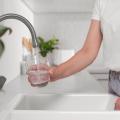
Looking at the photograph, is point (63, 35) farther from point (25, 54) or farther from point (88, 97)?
point (88, 97)

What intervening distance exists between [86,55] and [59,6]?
1846 mm

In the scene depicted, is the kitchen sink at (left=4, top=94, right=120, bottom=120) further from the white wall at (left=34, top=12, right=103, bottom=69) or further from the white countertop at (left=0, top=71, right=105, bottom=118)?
the white wall at (left=34, top=12, right=103, bottom=69)

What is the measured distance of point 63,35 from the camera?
343 centimetres

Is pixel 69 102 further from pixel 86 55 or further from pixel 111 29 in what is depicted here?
pixel 111 29

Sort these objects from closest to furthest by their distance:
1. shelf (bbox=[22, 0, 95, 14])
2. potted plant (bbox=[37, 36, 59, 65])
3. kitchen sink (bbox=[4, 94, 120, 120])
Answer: kitchen sink (bbox=[4, 94, 120, 120])
shelf (bbox=[22, 0, 95, 14])
potted plant (bbox=[37, 36, 59, 65])

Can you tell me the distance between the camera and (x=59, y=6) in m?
3.07

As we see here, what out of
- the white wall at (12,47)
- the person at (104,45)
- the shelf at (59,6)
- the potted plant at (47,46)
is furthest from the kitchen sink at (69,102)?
the potted plant at (47,46)

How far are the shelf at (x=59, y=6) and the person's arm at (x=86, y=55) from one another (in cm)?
131

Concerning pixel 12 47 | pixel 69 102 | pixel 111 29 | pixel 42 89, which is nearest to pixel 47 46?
pixel 12 47

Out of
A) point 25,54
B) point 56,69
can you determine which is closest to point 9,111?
point 56,69

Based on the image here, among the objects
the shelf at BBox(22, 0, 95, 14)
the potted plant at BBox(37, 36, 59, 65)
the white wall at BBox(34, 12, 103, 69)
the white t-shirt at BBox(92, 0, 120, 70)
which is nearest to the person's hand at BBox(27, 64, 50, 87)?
the white t-shirt at BBox(92, 0, 120, 70)

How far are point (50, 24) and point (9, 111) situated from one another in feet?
8.36

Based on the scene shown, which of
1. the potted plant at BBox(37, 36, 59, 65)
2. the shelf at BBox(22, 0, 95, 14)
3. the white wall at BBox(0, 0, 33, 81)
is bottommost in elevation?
the potted plant at BBox(37, 36, 59, 65)

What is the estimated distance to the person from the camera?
3.95 ft
